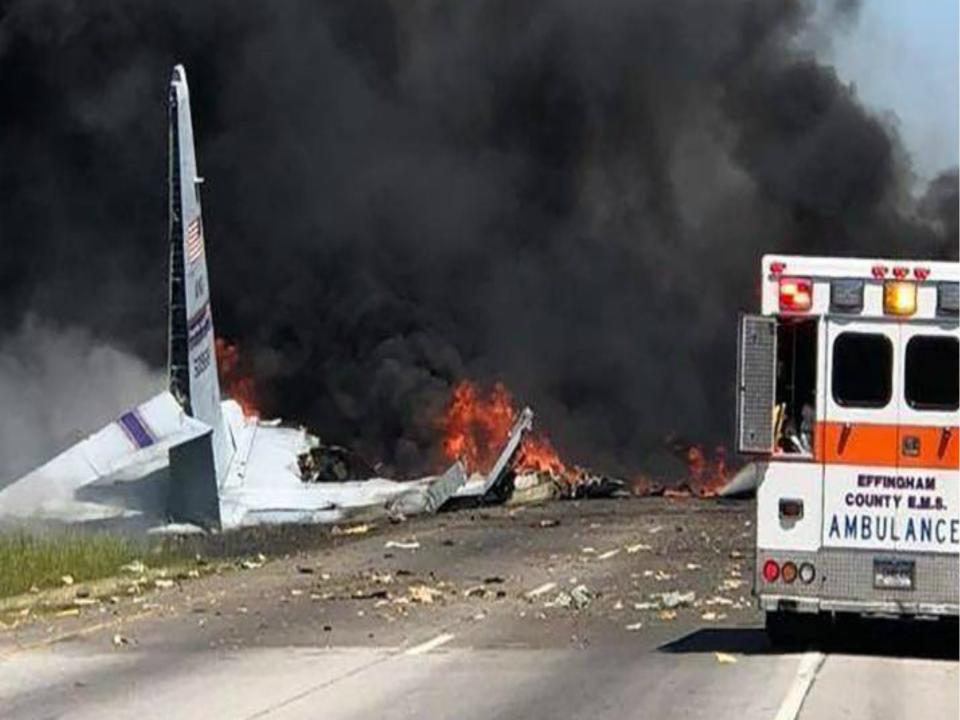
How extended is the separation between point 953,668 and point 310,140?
4304 centimetres

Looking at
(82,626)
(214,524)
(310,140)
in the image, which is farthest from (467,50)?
(82,626)

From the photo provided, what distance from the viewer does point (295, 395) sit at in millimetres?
54250

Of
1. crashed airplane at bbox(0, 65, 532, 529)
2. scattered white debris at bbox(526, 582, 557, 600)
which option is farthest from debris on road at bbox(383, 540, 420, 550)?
scattered white debris at bbox(526, 582, 557, 600)

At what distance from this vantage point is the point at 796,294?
53.4 feet

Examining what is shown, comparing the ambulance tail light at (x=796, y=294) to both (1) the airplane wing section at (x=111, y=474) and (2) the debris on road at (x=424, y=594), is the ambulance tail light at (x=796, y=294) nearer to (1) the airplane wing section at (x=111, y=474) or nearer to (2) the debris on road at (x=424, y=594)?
(2) the debris on road at (x=424, y=594)

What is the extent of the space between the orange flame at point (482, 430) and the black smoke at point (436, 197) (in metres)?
0.64

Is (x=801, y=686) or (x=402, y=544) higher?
(x=801, y=686)

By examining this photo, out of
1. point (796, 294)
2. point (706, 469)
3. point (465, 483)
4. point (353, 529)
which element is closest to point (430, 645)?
point (796, 294)

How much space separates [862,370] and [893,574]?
4.99 ft

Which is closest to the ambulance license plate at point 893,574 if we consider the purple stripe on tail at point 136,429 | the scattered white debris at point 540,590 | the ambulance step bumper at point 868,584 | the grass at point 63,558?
the ambulance step bumper at point 868,584

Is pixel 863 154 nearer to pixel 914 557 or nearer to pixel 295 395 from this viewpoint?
pixel 295 395

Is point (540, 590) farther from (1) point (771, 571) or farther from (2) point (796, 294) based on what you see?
(2) point (796, 294)

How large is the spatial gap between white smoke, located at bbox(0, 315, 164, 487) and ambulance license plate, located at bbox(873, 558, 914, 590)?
30765 mm

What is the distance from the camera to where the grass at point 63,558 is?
24.0 m
